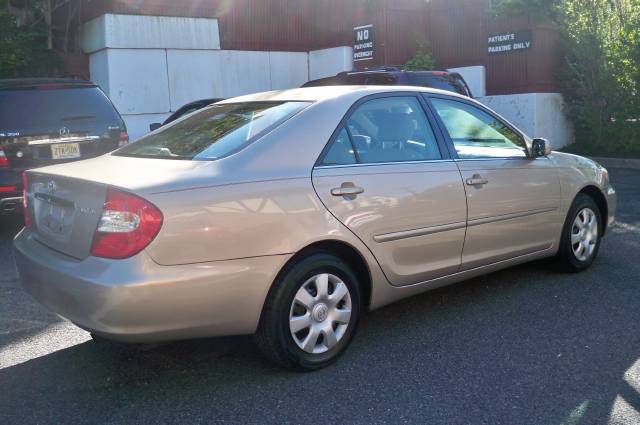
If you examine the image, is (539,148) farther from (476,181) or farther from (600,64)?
(600,64)

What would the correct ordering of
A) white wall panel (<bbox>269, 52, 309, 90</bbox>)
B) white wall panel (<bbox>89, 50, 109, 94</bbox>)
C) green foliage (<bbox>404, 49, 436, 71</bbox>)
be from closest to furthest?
white wall panel (<bbox>89, 50, 109, 94</bbox>) → green foliage (<bbox>404, 49, 436, 71</bbox>) → white wall panel (<bbox>269, 52, 309, 90</bbox>)

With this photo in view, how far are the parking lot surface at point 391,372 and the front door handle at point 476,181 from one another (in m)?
0.90

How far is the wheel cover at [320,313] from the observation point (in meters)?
3.80

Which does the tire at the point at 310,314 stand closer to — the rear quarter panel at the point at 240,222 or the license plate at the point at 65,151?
the rear quarter panel at the point at 240,222

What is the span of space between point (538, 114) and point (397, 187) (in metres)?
12.5

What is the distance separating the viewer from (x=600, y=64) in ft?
47.6

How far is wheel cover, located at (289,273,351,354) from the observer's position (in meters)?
3.80

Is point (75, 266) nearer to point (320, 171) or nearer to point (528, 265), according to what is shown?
point (320, 171)

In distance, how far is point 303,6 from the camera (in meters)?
19.4

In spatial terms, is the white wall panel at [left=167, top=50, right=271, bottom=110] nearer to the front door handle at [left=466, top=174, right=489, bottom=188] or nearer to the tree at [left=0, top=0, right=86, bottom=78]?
the tree at [left=0, top=0, right=86, bottom=78]

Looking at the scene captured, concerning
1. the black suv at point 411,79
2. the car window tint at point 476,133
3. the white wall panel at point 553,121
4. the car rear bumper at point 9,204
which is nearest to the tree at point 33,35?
the black suv at point 411,79

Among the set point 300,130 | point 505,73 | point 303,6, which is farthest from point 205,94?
point 300,130

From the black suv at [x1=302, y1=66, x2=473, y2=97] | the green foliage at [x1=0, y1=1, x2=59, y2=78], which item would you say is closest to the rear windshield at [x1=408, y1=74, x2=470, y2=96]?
the black suv at [x1=302, y1=66, x2=473, y2=97]

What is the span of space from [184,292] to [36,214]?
1.28 meters
